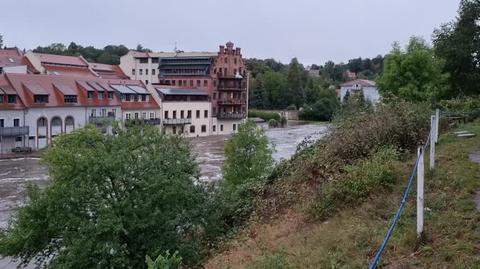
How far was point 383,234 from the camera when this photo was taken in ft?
24.3

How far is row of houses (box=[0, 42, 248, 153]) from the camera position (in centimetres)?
4309

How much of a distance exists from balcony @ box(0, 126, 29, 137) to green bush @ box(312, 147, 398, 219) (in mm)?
36709

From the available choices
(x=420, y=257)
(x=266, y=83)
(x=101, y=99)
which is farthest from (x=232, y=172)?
(x=266, y=83)

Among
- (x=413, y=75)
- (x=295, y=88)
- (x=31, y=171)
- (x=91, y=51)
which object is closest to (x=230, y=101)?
(x=295, y=88)

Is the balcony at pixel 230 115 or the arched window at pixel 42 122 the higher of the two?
the balcony at pixel 230 115

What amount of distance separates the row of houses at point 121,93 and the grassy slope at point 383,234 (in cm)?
2438

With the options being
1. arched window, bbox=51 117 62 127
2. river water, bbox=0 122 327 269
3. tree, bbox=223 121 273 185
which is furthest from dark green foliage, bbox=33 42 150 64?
tree, bbox=223 121 273 185

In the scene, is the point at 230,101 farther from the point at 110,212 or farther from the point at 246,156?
the point at 110,212

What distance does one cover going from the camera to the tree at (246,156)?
2283 centimetres

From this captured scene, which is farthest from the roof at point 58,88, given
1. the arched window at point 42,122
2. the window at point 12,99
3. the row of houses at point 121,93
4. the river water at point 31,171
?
the river water at point 31,171

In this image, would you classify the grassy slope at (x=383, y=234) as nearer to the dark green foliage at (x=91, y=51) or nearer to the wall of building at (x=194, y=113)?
the wall of building at (x=194, y=113)

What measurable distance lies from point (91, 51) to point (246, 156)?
9022 cm

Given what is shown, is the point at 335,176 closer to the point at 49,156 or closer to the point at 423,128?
the point at 423,128

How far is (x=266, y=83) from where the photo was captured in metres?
95.9
